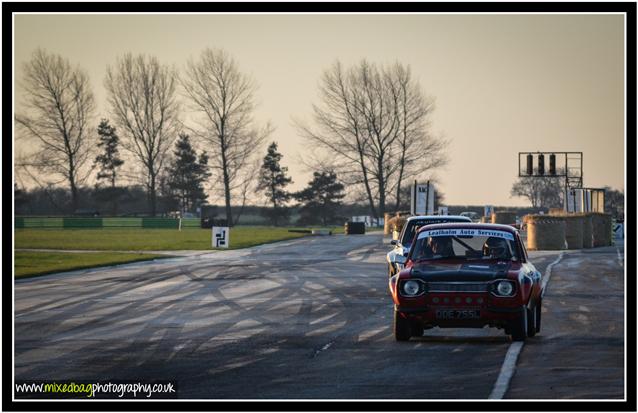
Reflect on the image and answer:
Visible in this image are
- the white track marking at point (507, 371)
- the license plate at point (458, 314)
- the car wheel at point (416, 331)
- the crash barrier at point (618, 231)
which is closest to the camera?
the white track marking at point (507, 371)

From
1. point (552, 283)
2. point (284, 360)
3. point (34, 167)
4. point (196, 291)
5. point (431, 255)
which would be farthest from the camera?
point (34, 167)

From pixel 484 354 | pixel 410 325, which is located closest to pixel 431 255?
pixel 410 325

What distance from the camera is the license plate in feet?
48.4

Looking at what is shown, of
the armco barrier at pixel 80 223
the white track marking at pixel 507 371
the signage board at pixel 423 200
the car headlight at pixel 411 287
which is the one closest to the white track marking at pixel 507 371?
the white track marking at pixel 507 371

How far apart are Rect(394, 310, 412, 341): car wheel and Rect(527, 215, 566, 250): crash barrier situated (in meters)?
35.0

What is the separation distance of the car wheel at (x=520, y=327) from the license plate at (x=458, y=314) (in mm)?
610

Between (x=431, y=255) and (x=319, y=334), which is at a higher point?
(x=431, y=255)

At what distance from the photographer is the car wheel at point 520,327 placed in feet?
49.4

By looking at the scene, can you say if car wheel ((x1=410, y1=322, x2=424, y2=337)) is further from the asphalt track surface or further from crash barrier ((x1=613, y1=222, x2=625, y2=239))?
crash barrier ((x1=613, y1=222, x2=625, y2=239))

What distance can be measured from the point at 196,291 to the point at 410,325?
10834 millimetres

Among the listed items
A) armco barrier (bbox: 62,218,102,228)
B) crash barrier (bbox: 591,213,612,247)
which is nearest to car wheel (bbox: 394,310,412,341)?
crash barrier (bbox: 591,213,612,247)

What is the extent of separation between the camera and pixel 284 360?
44.9ft

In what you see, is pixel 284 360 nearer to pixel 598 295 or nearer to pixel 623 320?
pixel 623 320

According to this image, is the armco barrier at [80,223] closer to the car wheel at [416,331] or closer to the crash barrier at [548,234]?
the crash barrier at [548,234]
